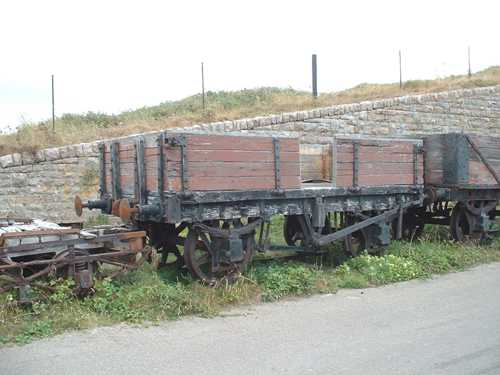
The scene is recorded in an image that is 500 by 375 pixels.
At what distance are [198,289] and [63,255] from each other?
5.44 ft

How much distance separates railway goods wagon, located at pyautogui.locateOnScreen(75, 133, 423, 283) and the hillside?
16.4ft

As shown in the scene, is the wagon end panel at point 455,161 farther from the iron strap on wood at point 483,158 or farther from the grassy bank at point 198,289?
the grassy bank at point 198,289

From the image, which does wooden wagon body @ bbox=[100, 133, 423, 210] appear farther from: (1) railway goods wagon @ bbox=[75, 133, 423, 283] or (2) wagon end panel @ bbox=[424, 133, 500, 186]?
(2) wagon end panel @ bbox=[424, 133, 500, 186]

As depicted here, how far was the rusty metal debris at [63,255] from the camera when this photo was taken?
20.1ft

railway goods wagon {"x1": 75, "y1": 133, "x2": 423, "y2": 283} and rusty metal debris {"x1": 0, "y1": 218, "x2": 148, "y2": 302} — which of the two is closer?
rusty metal debris {"x1": 0, "y1": 218, "x2": 148, "y2": 302}

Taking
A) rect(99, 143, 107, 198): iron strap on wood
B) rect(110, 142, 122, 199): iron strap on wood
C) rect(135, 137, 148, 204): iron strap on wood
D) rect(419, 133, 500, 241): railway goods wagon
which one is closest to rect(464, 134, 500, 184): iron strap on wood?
rect(419, 133, 500, 241): railway goods wagon

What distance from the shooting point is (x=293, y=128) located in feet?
50.1

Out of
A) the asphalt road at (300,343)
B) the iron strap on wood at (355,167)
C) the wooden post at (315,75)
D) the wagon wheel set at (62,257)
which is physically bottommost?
the asphalt road at (300,343)

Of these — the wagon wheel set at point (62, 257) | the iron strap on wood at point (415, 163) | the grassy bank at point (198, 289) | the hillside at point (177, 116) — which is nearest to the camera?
the grassy bank at point (198, 289)

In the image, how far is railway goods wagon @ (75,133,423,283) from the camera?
7.05 m

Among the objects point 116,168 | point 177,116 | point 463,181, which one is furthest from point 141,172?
point 177,116

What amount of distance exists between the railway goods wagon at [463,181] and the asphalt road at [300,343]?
3628 millimetres

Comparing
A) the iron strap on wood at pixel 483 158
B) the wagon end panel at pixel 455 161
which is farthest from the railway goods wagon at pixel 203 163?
the iron strap on wood at pixel 483 158

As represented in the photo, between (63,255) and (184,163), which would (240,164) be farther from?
(63,255)
